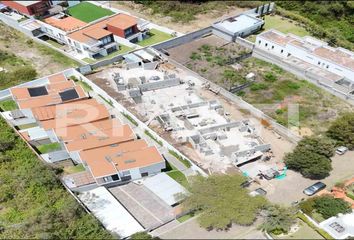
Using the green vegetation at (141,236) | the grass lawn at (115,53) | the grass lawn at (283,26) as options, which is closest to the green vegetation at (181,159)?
the green vegetation at (141,236)

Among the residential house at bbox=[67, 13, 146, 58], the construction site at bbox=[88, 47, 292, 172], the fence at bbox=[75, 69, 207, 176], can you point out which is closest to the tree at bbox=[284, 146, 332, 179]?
the construction site at bbox=[88, 47, 292, 172]

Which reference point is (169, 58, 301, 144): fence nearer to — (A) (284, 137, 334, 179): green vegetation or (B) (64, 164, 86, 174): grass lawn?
(A) (284, 137, 334, 179): green vegetation

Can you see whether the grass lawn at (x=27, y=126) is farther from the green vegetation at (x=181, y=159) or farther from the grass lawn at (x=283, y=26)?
the grass lawn at (x=283, y=26)

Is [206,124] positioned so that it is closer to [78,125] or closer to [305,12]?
[78,125]

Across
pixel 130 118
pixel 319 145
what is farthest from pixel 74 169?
pixel 319 145

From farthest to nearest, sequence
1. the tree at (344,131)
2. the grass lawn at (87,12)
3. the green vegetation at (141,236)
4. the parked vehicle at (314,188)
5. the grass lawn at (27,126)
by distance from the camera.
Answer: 1. the grass lawn at (87,12)
2. the grass lawn at (27,126)
3. the tree at (344,131)
4. the parked vehicle at (314,188)
5. the green vegetation at (141,236)

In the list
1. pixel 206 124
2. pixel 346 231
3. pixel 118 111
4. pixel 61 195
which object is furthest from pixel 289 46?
pixel 61 195
